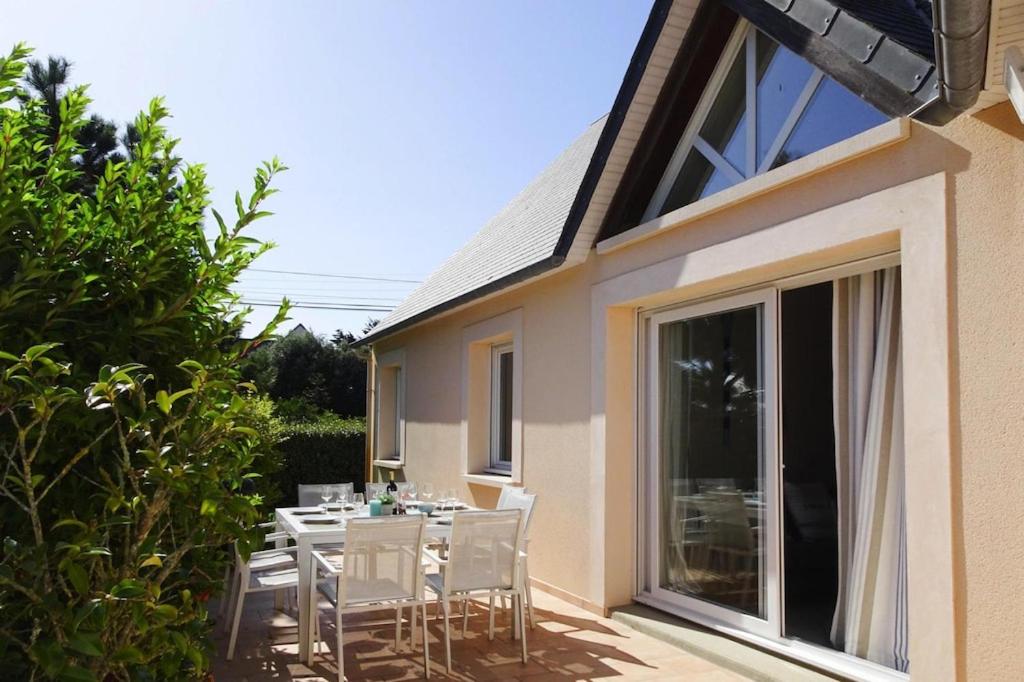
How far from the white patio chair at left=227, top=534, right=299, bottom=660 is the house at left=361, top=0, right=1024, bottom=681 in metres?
2.60

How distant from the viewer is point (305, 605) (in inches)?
234

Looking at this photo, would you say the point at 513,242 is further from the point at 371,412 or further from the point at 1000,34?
the point at 1000,34

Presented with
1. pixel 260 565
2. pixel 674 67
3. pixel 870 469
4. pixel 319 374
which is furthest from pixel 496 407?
pixel 319 374

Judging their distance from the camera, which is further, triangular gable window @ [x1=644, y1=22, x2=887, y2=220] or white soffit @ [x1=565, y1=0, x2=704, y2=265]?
white soffit @ [x1=565, y1=0, x2=704, y2=265]

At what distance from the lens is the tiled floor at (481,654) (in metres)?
5.55

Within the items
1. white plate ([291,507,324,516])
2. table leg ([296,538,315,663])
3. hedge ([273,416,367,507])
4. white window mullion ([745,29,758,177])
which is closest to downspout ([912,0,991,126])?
white window mullion ([745,29,758,177])

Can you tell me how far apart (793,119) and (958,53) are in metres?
2.54

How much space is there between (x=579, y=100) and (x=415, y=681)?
992cm

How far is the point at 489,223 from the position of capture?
14.2m

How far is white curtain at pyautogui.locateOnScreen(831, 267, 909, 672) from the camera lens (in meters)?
4.72

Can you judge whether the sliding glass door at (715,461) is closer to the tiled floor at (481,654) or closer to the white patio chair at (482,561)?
the tiled floor at (481,654)

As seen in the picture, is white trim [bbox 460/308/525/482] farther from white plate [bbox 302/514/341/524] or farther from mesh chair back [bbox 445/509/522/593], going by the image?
mesh chair back [bbox 445/509/522/593]

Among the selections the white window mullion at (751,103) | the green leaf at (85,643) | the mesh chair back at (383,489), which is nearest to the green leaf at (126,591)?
the green leaf at (85,643)

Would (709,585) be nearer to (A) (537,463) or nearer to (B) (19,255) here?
(A) (537,463)
